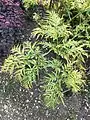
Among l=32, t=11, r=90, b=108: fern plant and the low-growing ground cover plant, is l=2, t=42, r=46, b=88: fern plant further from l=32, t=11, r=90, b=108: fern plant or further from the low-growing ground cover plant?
l=32, t=11, r=90, b=108: fern plant

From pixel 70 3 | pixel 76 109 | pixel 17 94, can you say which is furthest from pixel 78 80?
pixel 70 3

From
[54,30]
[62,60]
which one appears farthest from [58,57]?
[54,30]

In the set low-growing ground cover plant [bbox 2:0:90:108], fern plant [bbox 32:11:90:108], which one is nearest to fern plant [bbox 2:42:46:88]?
low-growing ground cover plant [bbox 2:0:90:108]

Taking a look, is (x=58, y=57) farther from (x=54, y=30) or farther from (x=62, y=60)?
(x=54, y=30)

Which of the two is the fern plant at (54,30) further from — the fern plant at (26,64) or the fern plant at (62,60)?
the fern plant at (26,64)

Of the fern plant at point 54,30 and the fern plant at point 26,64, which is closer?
the fern plant at point 26,64

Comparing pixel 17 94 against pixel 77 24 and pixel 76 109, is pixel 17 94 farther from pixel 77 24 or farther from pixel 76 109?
pixel 77 24

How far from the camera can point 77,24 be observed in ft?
11.4

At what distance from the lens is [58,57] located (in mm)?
3248

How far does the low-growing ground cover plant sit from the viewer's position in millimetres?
3051

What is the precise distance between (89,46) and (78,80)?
0.37 metres

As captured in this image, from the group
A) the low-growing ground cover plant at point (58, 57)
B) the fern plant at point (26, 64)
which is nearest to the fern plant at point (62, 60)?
the low-growing ground cover plant at point (58, 57)

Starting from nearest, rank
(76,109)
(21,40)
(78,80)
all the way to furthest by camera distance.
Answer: (78,80), (76,109), (21,40)

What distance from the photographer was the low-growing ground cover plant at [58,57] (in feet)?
10.0
